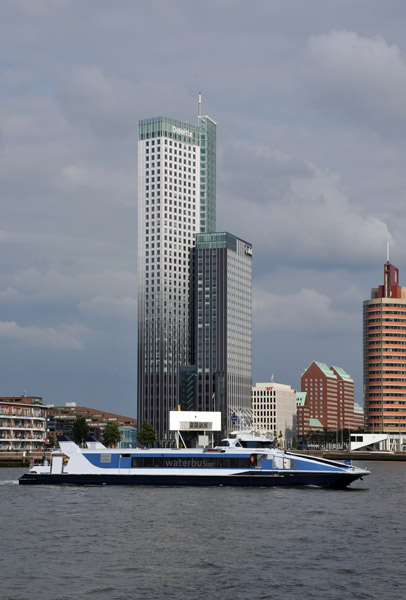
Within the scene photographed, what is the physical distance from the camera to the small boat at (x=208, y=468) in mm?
88625

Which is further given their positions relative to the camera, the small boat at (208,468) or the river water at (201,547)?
the small boat at (208,468)

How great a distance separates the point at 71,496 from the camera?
3275 inches

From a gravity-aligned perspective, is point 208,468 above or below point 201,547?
above

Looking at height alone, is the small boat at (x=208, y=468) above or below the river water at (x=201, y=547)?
above

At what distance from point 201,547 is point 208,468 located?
129ft

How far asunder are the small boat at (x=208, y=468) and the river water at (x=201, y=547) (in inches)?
199

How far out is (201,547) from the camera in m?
49.8

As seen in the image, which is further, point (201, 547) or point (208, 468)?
point (208, 468)

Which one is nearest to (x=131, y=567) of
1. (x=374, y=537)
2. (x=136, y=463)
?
(x=374, y=537)

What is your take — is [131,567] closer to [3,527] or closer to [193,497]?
[3,527]

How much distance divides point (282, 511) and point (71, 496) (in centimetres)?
2309

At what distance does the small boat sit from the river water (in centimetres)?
506

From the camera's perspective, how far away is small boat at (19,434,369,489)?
3489 inches

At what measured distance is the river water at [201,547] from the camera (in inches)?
1513
